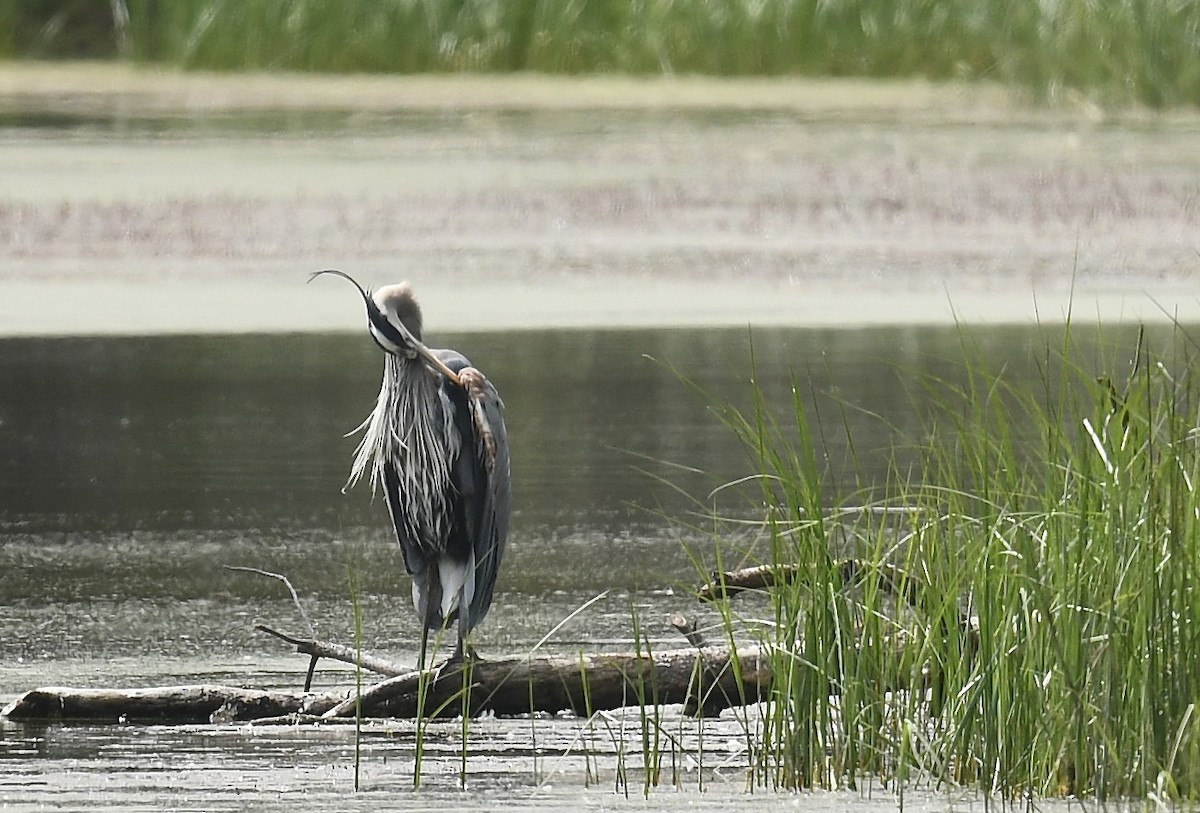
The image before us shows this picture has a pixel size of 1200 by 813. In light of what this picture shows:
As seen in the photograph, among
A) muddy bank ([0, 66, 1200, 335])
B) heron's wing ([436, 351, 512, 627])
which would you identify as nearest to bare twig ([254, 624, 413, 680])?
heron's wing ([436, 351, 512, 627])

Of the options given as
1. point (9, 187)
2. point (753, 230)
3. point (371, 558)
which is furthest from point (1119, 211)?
point (371, 558)

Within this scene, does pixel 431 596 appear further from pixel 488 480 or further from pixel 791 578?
pixel 791 578

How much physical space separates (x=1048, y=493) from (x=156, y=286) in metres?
8.59

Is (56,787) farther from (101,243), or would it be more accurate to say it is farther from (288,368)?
(101,243)

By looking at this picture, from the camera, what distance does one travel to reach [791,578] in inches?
163

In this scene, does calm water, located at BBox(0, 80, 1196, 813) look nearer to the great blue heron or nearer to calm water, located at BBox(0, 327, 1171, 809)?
calm water, located at BBox(0, 327, 1171, 809)

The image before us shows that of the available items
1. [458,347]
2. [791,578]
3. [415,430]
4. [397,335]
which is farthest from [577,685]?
[458,347]

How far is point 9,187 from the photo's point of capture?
14.4m

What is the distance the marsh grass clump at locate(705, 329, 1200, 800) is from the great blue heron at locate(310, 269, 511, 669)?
32.8 inches

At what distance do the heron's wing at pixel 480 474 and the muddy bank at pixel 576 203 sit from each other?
5923mm

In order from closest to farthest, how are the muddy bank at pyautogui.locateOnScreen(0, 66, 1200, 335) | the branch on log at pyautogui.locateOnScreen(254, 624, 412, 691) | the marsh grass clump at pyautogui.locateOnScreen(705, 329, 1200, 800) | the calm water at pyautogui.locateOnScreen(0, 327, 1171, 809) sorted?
1. the marsh grass clump at pyautogui.locateOnScreen(705, 329, 1200, 800)
2. the calm water at pyautogui.locateOnScreen(0, 327, 1171, 809)
3. the branch on log at pyautogui.locateOnScreen(254, 624, 412, 691)
4. the muddy bank at pyautogui.locateOnScreen(0, 66, 1200, 335)

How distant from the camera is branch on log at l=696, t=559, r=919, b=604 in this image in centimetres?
386

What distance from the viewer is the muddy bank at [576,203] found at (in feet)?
37.6

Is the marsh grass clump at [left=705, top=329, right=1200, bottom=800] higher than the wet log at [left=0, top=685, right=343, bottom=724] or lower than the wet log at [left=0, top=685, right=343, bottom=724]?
higher
